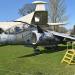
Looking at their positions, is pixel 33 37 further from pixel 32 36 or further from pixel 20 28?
pixel 20 28

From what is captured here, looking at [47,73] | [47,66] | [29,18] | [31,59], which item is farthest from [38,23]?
[47,73]

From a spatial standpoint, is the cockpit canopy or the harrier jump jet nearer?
the harrier jump jet

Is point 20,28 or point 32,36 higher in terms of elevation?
point 20,28

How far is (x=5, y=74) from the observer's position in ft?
45.9

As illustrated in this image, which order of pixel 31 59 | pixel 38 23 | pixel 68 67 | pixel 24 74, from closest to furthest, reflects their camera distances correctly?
pixel 24 74, pixel 68 67, pixel 31 59, pixel 38 23

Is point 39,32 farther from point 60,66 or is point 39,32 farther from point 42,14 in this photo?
point 60,66

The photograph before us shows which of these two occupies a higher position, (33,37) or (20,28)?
(20,28)

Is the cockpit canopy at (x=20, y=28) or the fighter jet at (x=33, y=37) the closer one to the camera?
the fighter jet at (x=33, y=37)

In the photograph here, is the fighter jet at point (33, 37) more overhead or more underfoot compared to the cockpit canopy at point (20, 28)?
more underfoot

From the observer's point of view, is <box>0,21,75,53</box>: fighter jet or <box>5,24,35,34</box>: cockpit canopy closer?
<box>0,21,75,53</box>: fighter jet

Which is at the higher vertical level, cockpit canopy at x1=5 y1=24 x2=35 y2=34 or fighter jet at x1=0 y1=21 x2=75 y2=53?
cockpit canopy at x1=5 y1=24 x2=35 y2=34

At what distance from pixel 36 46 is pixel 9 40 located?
7.29ft

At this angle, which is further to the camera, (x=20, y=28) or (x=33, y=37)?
(x=20, y=28)

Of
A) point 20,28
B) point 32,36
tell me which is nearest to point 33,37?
point 32,36
